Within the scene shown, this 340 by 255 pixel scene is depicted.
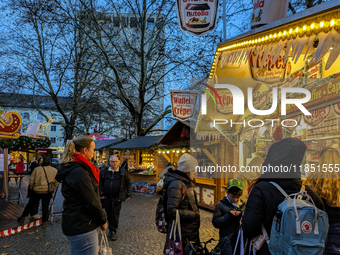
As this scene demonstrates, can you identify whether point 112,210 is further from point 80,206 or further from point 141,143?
point 141,143

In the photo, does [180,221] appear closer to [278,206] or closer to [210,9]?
[278,206]

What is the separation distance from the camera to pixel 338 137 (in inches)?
176

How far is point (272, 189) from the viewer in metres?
2.06

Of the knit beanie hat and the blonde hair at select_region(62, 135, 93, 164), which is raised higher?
the blonde hair at select_region(62, 135, 93, 164)

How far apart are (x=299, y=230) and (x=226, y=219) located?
1.34 meters

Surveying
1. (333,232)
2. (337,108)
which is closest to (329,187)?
(333,232)

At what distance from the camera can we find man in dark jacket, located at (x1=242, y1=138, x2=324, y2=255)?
80.5 inches

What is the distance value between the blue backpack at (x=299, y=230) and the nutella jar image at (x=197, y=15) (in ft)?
14.9

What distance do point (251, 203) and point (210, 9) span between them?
4526 millimetres

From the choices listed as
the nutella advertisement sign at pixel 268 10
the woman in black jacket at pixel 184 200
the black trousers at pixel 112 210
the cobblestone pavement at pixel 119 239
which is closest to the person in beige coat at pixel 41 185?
the cobblestone pavement at pixel 119 239

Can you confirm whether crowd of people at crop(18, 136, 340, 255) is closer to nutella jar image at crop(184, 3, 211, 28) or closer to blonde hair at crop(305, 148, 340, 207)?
blonde hair at crop(305, 148, 340, 207)

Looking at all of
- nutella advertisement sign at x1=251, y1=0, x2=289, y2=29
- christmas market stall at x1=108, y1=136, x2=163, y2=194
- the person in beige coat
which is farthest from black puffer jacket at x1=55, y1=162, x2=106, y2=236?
christmas market stall at x1=108, y1=136, x2=163, y2=194

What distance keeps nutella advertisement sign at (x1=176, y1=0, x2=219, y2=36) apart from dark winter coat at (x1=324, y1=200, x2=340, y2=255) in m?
4.18

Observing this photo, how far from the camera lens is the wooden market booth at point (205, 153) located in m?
8.91
